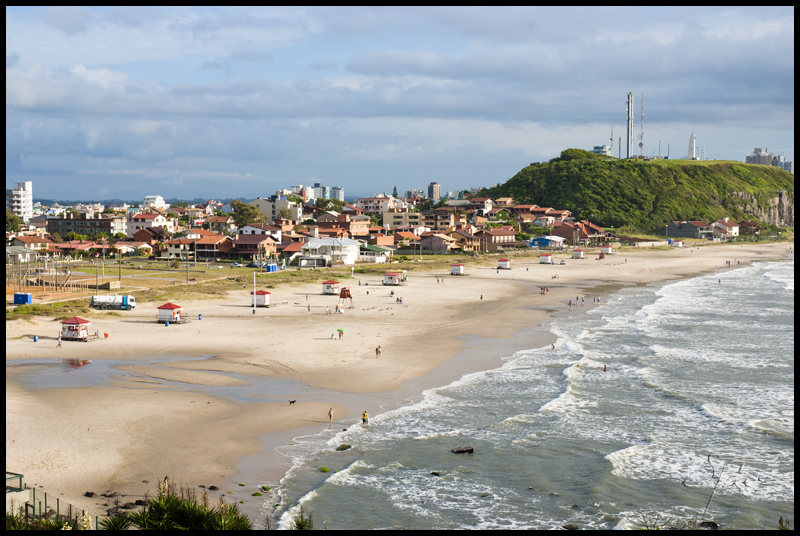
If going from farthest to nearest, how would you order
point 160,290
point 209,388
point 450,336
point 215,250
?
1. point 215,250
2. point 160,290
3. point 450,336
4. point 209,388

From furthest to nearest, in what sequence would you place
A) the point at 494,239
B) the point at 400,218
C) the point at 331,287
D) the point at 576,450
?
the point at 400,218
the point at 494,239
the point at 331,287
the point at 576,450

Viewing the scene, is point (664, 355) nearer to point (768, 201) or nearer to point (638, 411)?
point (638, 411)

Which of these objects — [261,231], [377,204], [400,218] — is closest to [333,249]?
[261,231]

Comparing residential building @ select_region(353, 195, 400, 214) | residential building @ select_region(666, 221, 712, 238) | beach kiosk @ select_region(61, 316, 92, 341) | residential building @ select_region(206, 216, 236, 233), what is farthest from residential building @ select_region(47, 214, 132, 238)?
residential building @ select_region(666, 221, 712, 238)

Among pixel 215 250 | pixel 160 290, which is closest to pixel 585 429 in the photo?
pixel 160 290

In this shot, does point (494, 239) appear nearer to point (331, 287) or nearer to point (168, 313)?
point (331, 287)

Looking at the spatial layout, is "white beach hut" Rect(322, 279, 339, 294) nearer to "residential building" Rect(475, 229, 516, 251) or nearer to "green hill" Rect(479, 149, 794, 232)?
"residential building" Rect(475, 229, 516, 251)

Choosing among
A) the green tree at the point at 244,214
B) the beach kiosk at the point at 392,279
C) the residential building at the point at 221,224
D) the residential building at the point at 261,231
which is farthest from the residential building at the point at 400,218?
the beach kiosk at the point at 392,279
